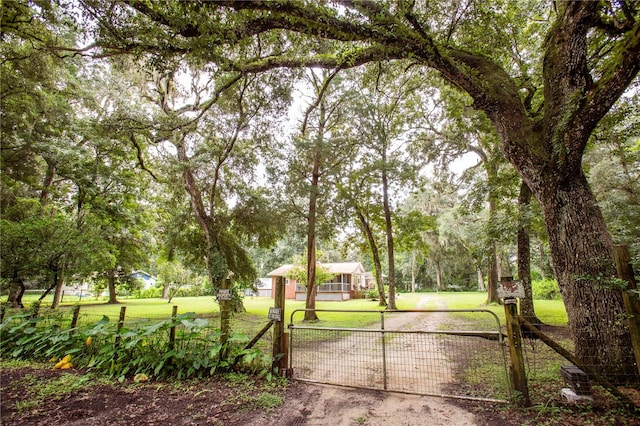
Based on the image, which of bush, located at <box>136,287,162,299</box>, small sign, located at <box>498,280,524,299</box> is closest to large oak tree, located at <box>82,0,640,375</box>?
small sign, located at <box>498,280,524,299</box>

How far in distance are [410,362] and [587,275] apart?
307 cm

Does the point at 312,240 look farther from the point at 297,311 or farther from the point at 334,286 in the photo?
the point at 334,286

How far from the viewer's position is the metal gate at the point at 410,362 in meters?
Answer: 3.75

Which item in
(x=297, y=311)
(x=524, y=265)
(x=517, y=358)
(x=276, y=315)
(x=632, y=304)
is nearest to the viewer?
(x=632, y=304)

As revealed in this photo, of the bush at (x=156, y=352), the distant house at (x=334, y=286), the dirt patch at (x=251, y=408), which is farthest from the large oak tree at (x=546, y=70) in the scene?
the distant house at (x=334, y=286)

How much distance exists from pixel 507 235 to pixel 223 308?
830 cm

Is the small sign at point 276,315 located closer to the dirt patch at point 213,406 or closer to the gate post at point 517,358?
the dirt patch at point 213,406

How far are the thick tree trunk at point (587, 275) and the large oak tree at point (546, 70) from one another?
0.5 inches

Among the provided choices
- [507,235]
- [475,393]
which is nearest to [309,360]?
[475,393]

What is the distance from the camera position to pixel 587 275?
143 inches

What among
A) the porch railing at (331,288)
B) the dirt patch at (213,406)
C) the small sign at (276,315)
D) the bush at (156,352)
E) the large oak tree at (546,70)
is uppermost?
the large oak tree at (546,70)

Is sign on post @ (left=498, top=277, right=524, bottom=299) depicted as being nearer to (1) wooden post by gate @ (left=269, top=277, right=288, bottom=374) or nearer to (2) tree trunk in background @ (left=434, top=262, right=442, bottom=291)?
(1) wooden post by gate @ (left=269, top=277, right=288, bottom=374)

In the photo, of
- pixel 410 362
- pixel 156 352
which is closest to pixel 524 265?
pixel 410 362

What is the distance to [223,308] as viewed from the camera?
14.6ft
